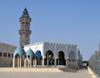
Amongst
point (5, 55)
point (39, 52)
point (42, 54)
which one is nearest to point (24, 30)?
point (5, 55)

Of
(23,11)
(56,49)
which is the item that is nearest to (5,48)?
(56,49)

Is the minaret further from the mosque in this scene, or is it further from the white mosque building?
the mosque

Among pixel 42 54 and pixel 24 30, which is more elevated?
pixel 24 30

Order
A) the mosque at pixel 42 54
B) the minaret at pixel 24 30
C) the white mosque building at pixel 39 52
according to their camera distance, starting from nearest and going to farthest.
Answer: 1. the white mosque building at pixel 39 52
2. the mosque at pixel 42 54
3. the minaret at pixel 24 30

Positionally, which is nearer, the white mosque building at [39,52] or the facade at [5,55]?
the white mosque building at [39,52]

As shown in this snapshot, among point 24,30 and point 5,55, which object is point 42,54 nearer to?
point 5,55

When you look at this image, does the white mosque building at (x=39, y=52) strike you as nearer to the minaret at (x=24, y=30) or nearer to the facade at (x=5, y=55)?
the minaret at (x=24, y=30)

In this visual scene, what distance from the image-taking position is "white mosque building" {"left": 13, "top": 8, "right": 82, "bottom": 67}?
31.6m


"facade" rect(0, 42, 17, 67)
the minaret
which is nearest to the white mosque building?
the minaret

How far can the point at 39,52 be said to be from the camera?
3609 centimetres

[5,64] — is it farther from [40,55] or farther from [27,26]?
[27,26]

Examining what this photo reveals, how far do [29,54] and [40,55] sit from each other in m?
4.61

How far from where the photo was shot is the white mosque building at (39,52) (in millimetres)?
31648

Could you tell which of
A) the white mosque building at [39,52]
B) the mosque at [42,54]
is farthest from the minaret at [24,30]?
the mosque at [42,54]
